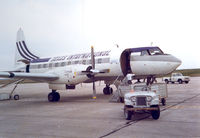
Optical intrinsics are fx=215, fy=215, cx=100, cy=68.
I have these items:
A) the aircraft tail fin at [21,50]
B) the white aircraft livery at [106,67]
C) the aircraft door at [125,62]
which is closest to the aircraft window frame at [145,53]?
the white aircraft livery at [106,67]

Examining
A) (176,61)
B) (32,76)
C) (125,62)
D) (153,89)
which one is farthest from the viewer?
(125,62)

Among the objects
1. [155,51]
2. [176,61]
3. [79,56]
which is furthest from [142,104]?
[79,56]

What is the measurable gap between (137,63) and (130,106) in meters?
6.79

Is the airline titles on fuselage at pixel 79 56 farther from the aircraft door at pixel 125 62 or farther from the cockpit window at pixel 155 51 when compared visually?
the cockpit window at pixel 155 51

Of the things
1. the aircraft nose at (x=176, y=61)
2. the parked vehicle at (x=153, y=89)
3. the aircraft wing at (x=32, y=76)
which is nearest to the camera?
the parked vehicle at (x=153, y=89)

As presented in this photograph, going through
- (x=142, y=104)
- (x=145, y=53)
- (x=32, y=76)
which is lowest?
(x=142, y=104)

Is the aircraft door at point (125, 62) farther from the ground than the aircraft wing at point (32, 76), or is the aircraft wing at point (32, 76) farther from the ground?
the aircraft door at point (125, 62)

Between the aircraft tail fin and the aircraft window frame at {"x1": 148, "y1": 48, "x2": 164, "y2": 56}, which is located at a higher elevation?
the aircraft tail fin

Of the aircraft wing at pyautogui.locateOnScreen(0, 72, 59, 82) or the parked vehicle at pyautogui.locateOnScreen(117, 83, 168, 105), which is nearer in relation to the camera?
the parked vehicle at pyautogui.locateOnScreen(117, 83, 168, 105)

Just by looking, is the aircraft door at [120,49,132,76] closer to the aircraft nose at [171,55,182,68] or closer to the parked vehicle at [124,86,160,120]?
the aircraft nose at [171,55,182,68]

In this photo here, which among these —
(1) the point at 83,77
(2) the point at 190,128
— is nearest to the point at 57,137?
(2) the point at 190,128

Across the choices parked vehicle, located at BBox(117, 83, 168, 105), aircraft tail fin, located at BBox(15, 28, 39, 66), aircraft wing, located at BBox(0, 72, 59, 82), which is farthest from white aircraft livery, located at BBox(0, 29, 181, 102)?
aircraft tail fin, located at BBox(15, 28, 39, 66)

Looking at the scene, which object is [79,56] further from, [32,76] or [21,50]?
[21,50]

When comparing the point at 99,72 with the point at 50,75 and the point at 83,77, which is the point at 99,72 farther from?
the point at 50,75
